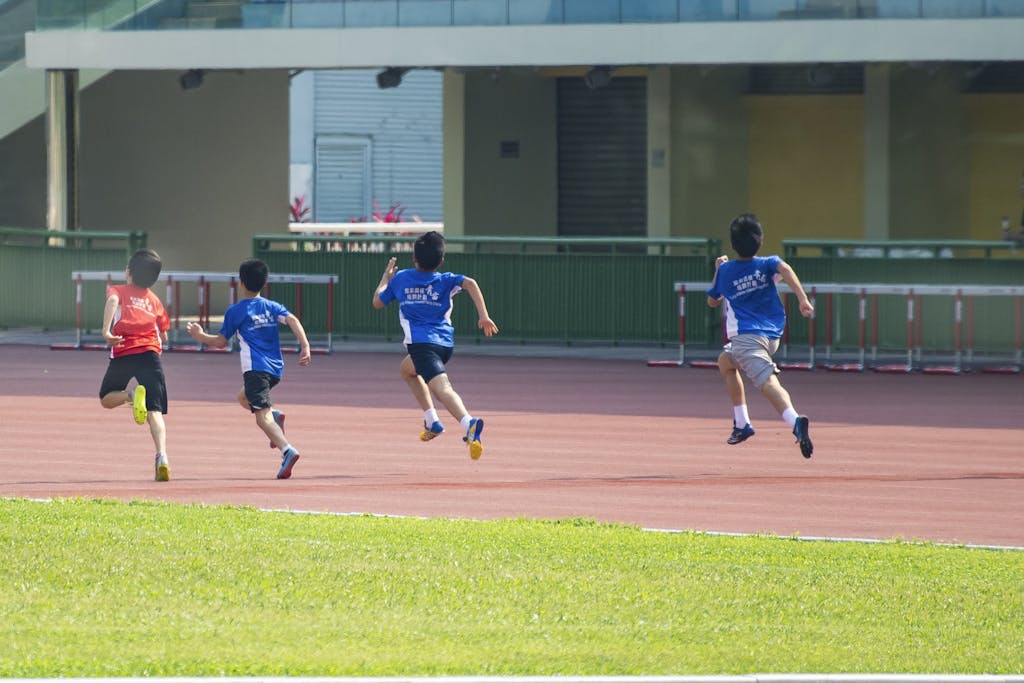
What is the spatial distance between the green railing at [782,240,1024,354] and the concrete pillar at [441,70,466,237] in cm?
784

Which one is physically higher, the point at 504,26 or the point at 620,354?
the point at 504,26

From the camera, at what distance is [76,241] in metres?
30.1

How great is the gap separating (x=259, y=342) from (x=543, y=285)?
13682mm

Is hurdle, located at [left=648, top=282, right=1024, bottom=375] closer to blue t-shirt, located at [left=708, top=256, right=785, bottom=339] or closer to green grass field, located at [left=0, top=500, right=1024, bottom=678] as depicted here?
blue t-shirt, located at [left=708, top=256, right=785, bottom=339]

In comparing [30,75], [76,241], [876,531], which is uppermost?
[30,75]

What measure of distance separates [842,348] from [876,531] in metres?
14.1

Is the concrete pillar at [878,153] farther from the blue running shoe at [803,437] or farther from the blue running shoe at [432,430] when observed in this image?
the blue running shoe at [803,437]

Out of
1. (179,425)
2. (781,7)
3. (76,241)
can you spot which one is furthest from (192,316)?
(179,425)

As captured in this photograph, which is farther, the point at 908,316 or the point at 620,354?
the point at 620,354

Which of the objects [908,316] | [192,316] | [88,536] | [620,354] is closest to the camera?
[88,536]

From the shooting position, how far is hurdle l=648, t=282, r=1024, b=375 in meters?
23.4

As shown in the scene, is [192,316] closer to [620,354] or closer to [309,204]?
[620,354]

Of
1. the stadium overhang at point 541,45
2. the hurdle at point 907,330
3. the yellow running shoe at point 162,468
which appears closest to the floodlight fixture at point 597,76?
the stadium overhang at point 541,45

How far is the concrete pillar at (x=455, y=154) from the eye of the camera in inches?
1270
